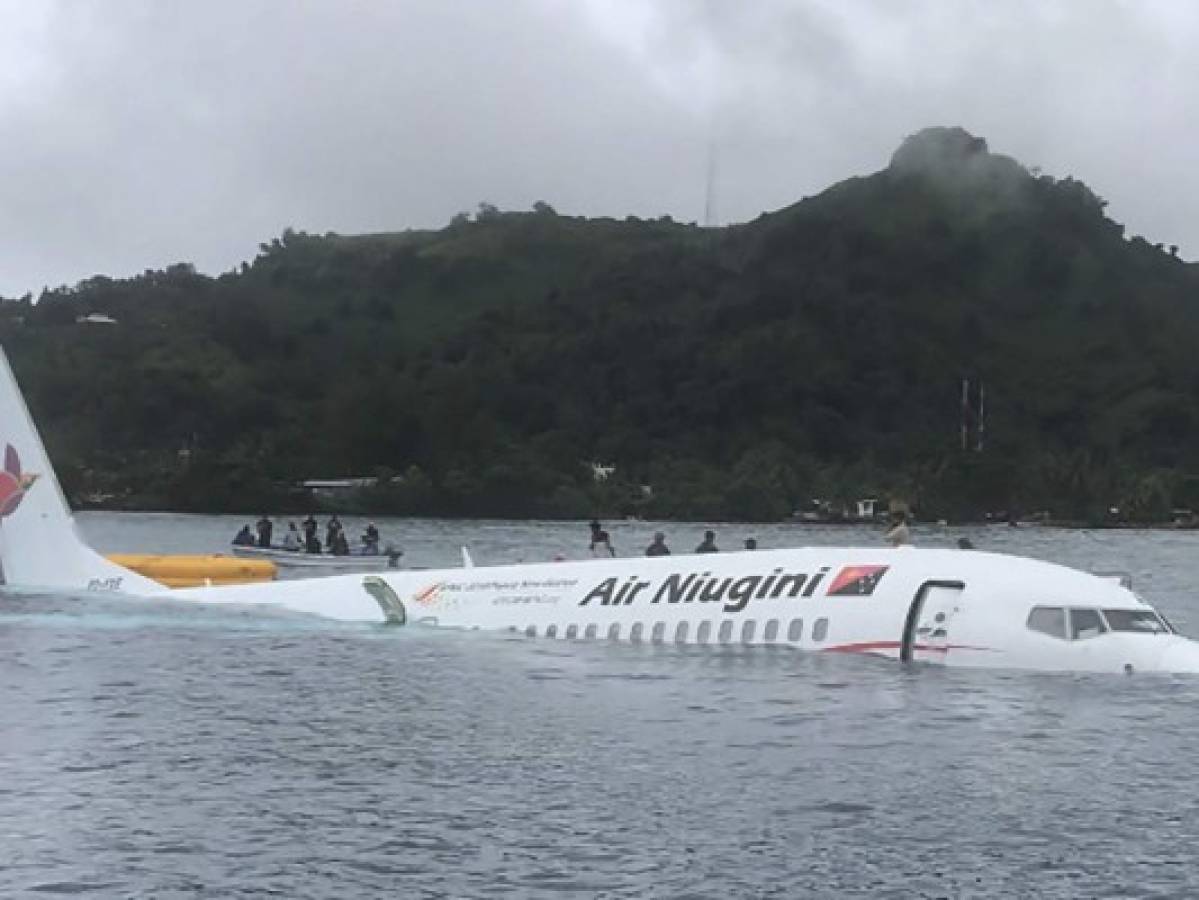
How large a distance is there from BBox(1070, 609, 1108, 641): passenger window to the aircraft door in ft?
5.51

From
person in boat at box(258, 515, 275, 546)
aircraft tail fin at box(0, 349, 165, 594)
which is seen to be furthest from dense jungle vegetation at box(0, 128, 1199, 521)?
aircraft tail fin at box(0, 349, 165, 594)

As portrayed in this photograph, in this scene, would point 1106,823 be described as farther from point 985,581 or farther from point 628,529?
point 628,529

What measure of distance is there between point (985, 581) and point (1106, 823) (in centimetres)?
956

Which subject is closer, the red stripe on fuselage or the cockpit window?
the cockpit window

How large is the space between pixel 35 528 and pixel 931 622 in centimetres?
2084

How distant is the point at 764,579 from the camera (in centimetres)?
2923

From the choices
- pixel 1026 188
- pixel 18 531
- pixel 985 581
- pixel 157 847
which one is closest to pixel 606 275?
pixel 1026 188

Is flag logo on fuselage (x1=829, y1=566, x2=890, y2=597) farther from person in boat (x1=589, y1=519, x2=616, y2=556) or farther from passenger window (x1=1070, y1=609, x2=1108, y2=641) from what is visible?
person in boat (x1=589, y1=519, x2=616, y2=556)

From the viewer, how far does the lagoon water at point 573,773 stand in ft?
Answer: 52.3

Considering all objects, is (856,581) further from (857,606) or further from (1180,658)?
(1180,658)

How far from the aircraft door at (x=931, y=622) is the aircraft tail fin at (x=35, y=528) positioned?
18236mm

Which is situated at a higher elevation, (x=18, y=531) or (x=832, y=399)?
(x=832, y=399)

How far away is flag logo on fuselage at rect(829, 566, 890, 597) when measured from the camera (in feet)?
92.3

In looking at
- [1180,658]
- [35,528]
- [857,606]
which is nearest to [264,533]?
[35,528]
